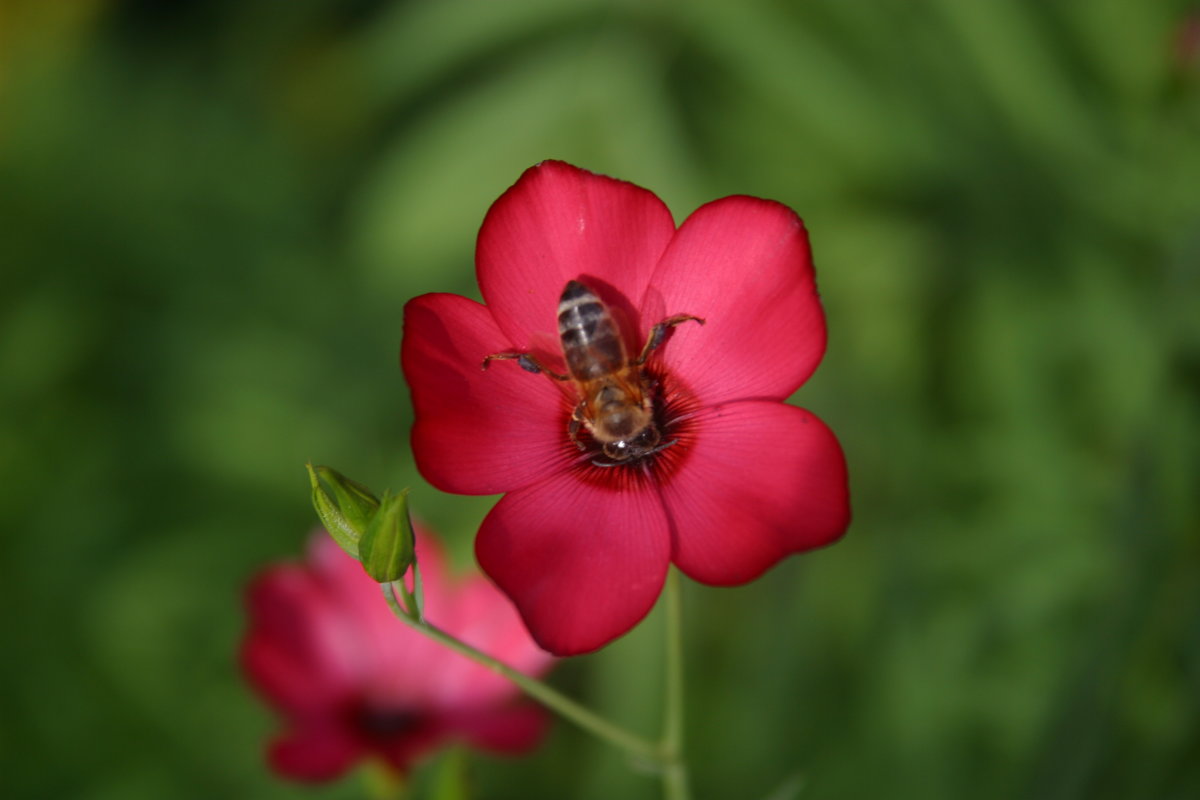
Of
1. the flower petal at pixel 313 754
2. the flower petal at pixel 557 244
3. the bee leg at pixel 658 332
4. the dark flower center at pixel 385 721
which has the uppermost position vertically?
the flower petal at pixel 557 244

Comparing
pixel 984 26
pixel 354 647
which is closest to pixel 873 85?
pixel 984 26

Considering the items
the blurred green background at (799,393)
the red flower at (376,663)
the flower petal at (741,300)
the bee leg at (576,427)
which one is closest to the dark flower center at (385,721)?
the red flower at (376,663)

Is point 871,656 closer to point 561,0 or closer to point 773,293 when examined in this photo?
point 773,293

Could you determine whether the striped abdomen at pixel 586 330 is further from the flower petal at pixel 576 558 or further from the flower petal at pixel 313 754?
the flower petal at pixel 313 754

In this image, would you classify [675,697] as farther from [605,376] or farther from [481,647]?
[481,647]

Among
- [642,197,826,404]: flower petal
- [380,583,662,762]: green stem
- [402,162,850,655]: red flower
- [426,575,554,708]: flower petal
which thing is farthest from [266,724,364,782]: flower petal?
[642,197,826,404]: flower petal
